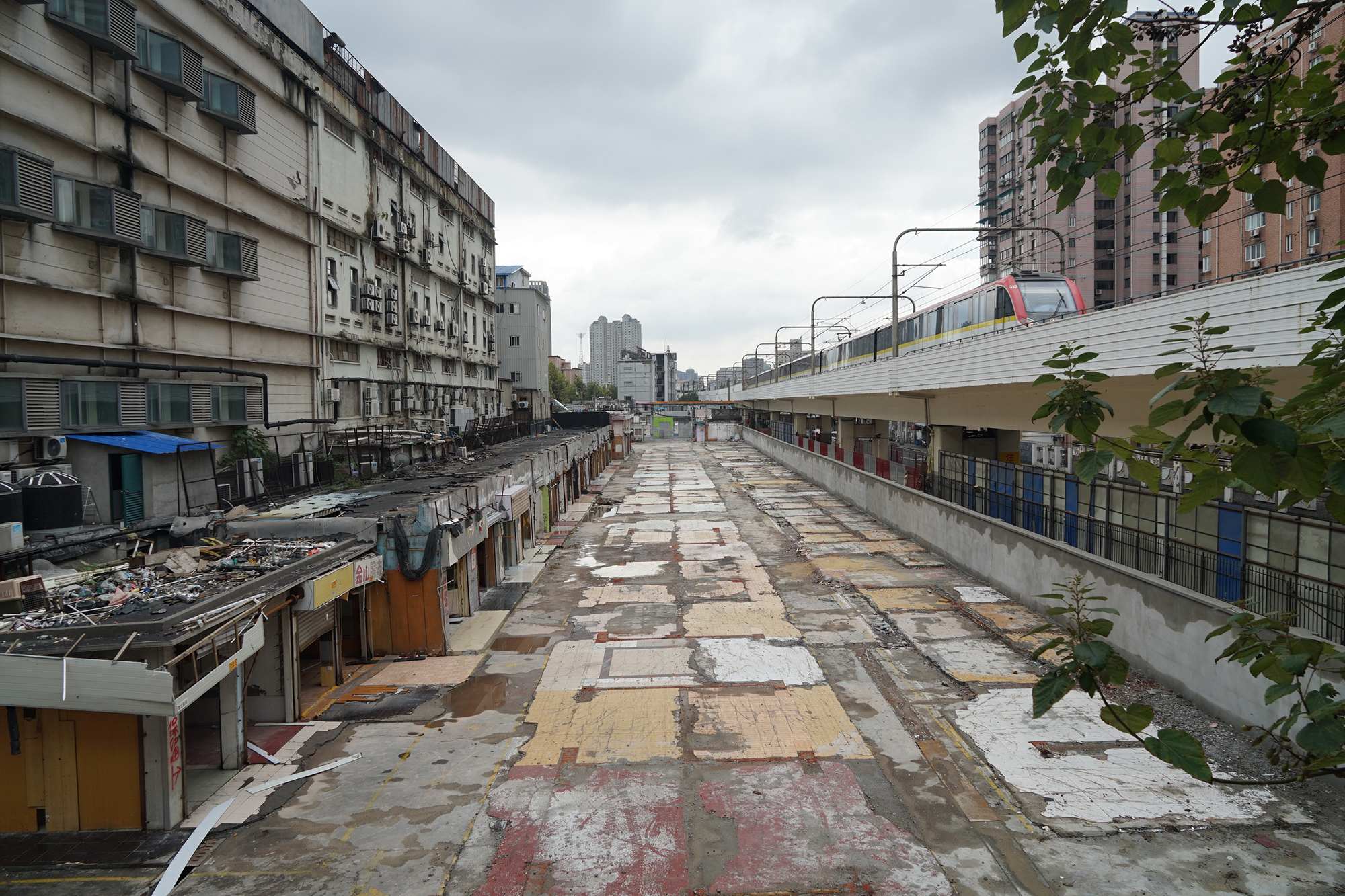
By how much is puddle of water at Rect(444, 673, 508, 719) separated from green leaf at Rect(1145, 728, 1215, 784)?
11028 mm

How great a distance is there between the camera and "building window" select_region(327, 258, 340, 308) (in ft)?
83.4

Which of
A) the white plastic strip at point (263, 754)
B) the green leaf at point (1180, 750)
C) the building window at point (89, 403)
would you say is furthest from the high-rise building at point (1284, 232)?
the building window at point (89, 403)

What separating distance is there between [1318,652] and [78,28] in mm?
19543

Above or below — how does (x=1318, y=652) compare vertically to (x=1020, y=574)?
above

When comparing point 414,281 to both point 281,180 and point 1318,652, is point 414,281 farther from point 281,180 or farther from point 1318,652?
point 1318,652

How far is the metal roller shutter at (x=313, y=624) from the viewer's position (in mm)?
11836

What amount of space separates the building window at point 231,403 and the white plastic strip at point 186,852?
12.5 m

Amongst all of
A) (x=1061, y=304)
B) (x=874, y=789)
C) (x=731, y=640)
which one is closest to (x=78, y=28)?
(x=731, y=640)

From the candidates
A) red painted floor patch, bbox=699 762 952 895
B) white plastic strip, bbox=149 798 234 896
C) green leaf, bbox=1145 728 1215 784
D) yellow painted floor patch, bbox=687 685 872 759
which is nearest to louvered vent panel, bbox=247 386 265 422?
white plastic strip, bbox=149 798 234 896

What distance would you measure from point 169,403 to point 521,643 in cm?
972

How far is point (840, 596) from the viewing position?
750 inches

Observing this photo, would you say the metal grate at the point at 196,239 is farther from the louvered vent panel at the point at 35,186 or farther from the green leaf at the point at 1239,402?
the green leaf at the point at 1239,402

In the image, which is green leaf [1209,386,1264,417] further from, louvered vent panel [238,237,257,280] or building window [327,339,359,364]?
building window [327,339,359,364]

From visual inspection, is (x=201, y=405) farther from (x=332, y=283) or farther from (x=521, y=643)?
(x=521, y=643)
